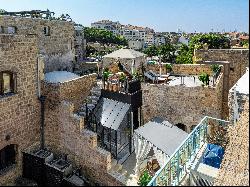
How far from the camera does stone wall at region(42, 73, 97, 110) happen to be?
14.1 meters

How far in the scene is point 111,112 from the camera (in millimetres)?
15016

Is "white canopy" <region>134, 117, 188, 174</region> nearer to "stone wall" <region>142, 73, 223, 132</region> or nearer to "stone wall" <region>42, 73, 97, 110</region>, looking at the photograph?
"stone wall" <region>142, 73, 223, 132</region>

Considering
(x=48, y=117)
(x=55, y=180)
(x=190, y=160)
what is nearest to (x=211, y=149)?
(x=190, y=160)

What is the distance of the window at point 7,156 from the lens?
13203mm

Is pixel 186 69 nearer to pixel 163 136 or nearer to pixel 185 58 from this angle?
pixel 185 58

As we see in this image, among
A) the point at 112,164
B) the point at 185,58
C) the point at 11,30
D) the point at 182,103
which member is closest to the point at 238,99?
the point at 112,164

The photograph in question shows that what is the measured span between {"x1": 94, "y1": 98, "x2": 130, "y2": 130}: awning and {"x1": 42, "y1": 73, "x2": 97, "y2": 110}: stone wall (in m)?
1.13

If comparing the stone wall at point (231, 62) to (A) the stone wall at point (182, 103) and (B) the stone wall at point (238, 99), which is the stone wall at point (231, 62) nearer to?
(A) the stone wall at point (182, 103)

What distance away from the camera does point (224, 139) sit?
12133 mm

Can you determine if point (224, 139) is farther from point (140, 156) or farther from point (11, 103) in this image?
point (11, 103)

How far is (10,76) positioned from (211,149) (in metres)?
8.93

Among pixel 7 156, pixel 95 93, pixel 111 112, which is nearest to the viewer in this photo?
pixel 7 156

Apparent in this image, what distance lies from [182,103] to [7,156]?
30.0 feet

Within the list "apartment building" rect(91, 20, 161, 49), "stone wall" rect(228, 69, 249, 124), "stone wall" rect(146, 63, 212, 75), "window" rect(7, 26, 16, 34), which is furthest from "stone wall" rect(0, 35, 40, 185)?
"apartment building" rect(91, 20, 161, 49)
